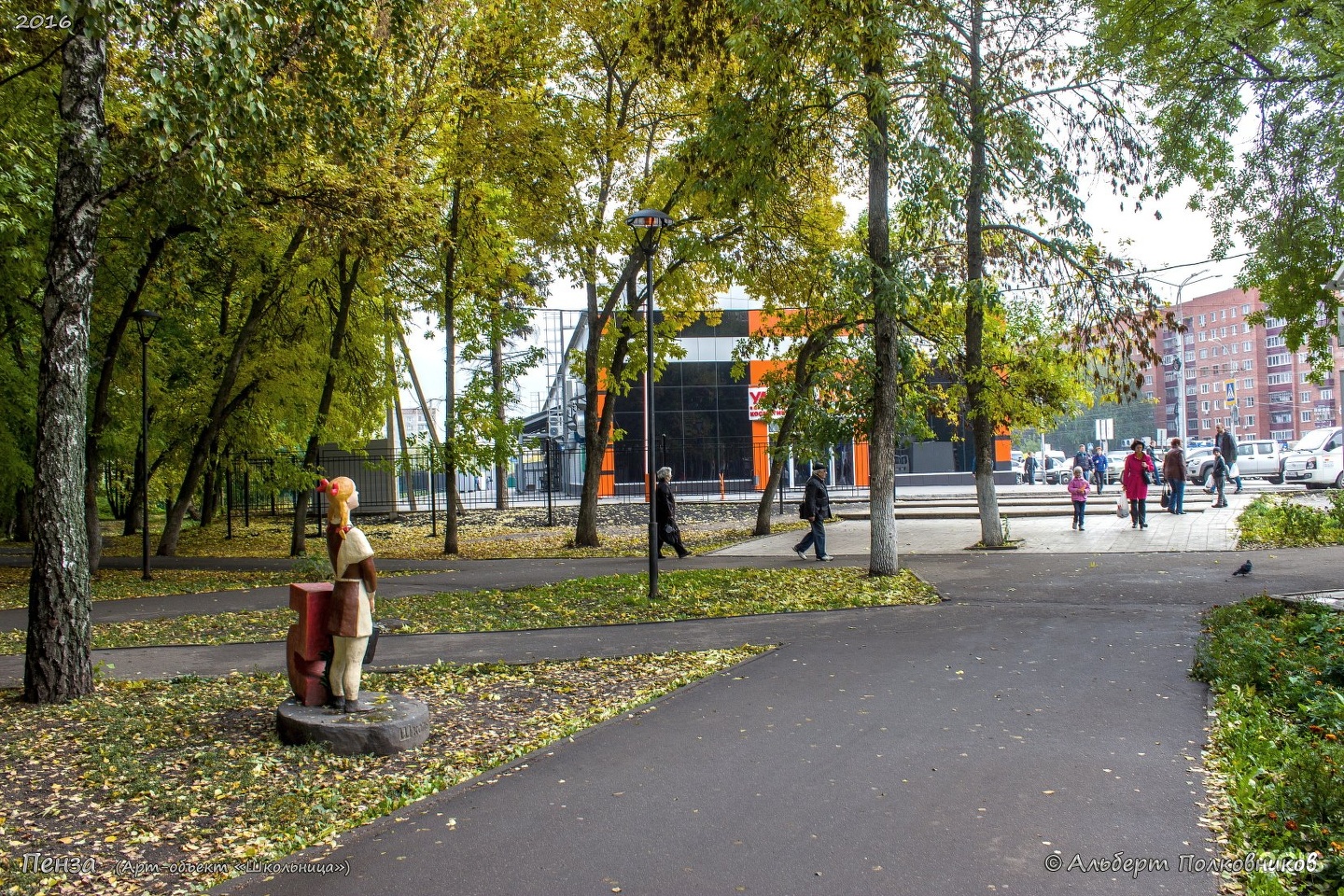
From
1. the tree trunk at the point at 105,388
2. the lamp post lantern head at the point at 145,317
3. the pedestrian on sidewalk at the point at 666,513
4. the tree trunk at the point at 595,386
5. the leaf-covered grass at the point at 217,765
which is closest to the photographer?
the leaf-covered grass at the point at 217,765

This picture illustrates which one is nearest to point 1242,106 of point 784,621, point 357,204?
point 784,621

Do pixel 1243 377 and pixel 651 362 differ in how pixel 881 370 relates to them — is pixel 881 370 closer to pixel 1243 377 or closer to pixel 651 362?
pixel 651 362

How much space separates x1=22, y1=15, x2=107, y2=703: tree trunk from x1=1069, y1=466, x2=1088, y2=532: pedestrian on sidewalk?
1718 centimetres

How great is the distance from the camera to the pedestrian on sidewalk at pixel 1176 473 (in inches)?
824

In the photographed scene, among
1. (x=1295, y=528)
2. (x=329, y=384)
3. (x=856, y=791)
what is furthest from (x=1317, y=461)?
(x=856, y=791)

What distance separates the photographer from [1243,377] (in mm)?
102125

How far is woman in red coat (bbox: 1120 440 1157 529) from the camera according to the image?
Answer: 19172mm

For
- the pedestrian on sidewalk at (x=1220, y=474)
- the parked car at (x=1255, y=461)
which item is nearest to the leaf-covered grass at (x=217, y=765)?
the pedestrian on sidewalk at (x=1220, y=474)

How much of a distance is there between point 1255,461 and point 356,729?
44.2 metres

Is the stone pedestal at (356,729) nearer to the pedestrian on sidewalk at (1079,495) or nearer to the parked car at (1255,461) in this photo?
the pedestrian on sidewalk at (1079,495)

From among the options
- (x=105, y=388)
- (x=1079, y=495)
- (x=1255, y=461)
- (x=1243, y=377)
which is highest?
(x=1243, y=377)

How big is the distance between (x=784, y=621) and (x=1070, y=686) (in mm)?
3838

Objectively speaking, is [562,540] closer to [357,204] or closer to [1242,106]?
[357,204]

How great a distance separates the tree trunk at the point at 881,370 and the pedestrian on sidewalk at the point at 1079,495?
735cm
